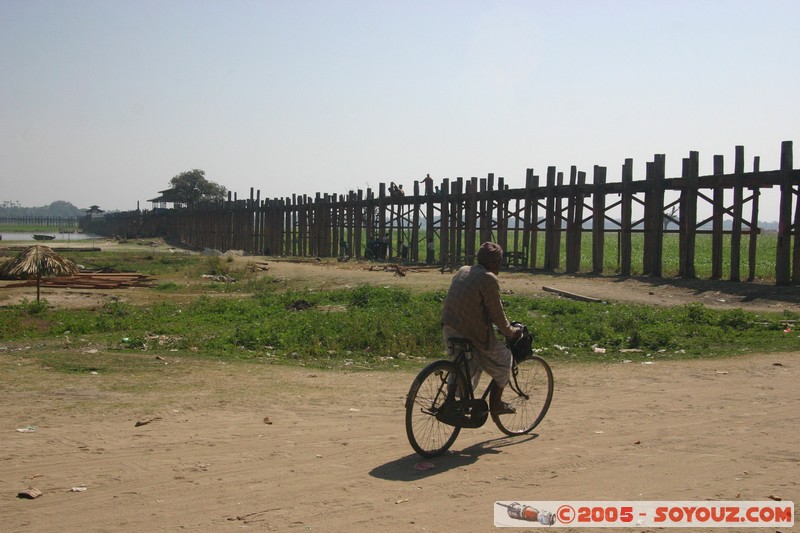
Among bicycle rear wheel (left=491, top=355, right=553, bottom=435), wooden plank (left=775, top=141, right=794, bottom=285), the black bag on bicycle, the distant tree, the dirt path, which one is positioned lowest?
the dirt path

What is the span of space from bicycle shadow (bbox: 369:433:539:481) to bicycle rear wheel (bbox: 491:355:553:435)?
5.1 inches

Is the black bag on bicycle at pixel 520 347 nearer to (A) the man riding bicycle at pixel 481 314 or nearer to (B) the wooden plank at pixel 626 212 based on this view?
(A) the man riding bicycle at pixel 481 314

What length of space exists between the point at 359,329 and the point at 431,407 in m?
6.12

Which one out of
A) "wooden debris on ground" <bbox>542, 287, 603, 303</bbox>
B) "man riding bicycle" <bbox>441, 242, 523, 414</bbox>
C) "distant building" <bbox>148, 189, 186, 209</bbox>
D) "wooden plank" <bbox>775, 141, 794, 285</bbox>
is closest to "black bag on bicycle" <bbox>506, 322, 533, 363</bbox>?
"man riding bicycle" <bbox>441, 242, 523, 414</bbox>

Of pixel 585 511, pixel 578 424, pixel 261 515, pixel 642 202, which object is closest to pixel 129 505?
pixel 261 515

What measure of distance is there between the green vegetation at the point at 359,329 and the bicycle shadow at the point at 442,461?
416cm

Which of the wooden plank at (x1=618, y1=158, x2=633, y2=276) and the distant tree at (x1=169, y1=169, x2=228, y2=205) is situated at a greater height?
the distant tree at (x1=169, y1=169, x2=228, y2=205)

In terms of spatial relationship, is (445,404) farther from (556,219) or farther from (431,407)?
(556,219)

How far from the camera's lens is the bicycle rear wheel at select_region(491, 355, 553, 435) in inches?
256

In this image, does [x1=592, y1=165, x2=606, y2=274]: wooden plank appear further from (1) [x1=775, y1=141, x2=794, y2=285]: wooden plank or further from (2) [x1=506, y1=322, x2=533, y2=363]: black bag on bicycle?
(2) [x1=506, y1=322, x2=533, y2=363]: black bag on bicycle

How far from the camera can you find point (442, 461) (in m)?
5.82

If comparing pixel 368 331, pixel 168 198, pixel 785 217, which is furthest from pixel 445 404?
pixel 168 198

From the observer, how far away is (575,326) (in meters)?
13.0

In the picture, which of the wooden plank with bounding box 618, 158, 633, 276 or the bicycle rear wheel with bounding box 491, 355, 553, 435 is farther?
the wooden plank with bounding box 618, 158, 633, 276
